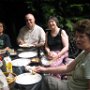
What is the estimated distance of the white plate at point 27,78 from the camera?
319 centimetres

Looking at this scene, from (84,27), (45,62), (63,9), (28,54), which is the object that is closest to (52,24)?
(28,54)

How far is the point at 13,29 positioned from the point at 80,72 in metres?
4.32

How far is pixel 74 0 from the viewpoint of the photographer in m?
6.88

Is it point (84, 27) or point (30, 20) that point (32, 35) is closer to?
point (30, 20)

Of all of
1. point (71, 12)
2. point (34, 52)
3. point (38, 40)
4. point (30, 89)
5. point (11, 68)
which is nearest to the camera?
point (30, 89)

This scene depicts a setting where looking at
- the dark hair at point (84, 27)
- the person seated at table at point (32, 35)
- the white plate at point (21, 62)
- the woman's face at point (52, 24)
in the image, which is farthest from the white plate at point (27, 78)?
the person seated at table at point (32, 35)

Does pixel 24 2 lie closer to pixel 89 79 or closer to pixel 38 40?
pixel 38 40

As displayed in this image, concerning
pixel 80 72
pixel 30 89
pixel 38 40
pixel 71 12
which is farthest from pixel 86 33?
pixel 71 12

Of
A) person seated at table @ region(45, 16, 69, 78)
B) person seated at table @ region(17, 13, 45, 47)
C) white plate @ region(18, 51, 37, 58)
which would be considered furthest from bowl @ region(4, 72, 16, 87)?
person seated at table @ region(17, 13, 45, 47)

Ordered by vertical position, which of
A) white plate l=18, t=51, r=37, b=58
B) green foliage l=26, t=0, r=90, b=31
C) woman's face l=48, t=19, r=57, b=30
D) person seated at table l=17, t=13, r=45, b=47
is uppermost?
green foliage l=26, t=0, r=90, b=31

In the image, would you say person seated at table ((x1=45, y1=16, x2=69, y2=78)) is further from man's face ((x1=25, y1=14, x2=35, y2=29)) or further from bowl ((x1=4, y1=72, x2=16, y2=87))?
bowl ((x1=4, y1=72, x2=16, y2=87))

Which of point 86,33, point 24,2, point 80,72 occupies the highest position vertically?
point 24,2

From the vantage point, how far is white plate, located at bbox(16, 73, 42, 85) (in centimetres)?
319

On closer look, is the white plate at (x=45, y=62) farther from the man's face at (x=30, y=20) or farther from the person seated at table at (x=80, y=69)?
the man's face at (x=30, y=20)
